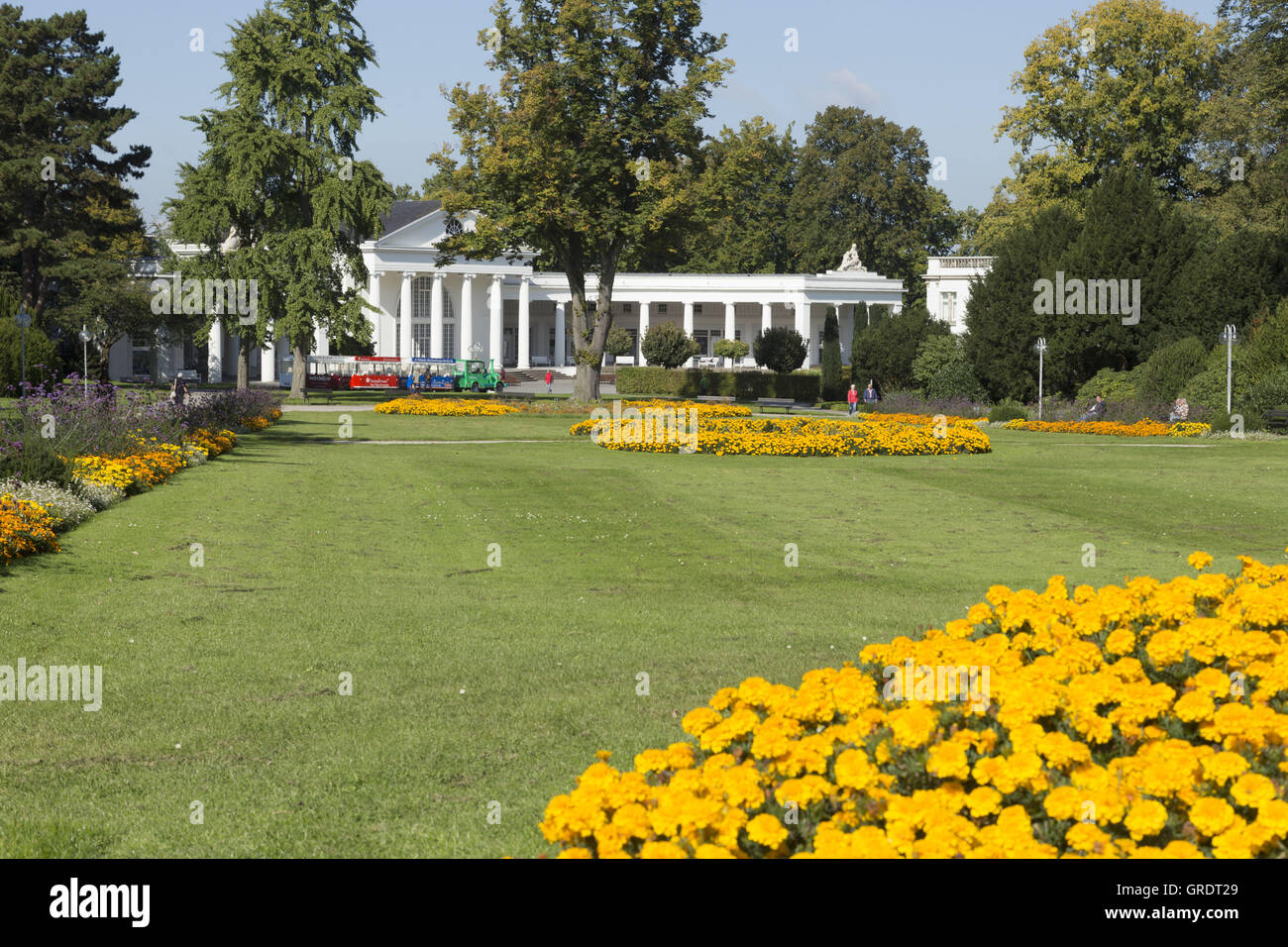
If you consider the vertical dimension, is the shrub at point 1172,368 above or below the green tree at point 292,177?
below

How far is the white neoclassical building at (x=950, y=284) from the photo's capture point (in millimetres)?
71875

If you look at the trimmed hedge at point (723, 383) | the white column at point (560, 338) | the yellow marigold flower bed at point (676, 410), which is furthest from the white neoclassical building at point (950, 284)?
the yellow marigold flower bed at point (676, 410)

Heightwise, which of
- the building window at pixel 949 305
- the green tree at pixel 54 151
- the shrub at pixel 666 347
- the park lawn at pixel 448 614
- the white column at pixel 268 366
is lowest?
the park lawn at pixel 448 614

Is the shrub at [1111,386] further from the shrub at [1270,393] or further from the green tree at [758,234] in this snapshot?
the green tree at [758,234]

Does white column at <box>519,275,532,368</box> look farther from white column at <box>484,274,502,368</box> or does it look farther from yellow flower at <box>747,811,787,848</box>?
yellow flower at <box>747,811,787,848</box>

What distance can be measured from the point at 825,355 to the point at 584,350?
657 inches

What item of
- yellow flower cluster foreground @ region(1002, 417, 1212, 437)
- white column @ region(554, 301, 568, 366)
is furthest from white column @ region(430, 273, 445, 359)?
yellow flower cluster foreground @ region(1002, 417, 1212, 437)

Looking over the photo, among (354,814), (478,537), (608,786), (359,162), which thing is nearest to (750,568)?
(478,537)

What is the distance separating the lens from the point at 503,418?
141 ft

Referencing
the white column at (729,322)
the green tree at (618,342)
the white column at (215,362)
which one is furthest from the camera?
the white column at (729,322)

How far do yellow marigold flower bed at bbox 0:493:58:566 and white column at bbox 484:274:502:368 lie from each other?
74.8 m

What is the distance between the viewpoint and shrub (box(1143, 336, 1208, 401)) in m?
39.8

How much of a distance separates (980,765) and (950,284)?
234 feet

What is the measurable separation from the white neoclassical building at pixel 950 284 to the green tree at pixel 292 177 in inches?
1332
